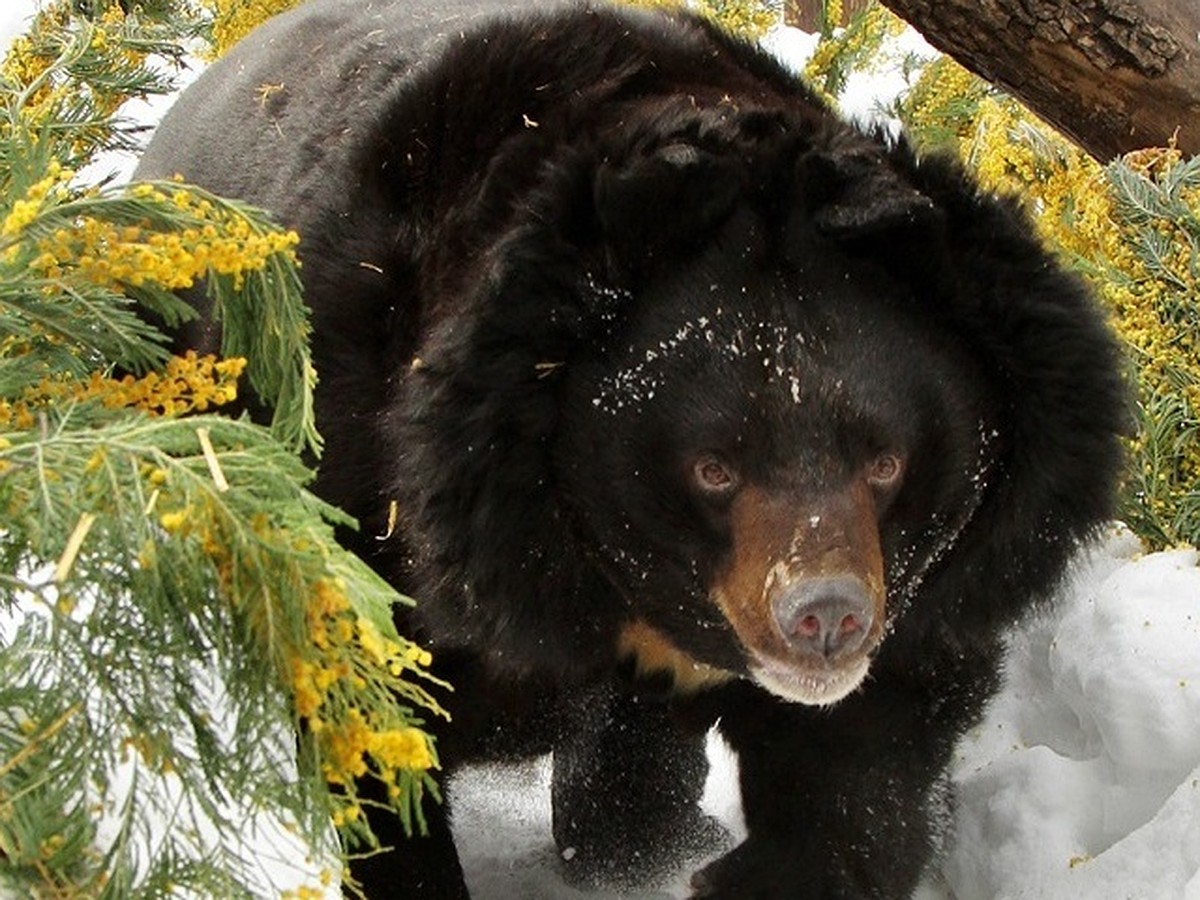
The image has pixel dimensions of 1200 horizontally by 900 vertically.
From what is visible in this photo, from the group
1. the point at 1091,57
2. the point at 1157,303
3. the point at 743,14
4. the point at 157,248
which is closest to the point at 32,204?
the point at 157,248

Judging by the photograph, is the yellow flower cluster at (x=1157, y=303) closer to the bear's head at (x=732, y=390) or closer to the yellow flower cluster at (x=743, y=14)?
the bear's head at (x=732, y=390)

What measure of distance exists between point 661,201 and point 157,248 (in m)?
1.02

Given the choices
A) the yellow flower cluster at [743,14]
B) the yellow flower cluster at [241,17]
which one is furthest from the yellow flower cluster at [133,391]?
the yellow flower cluster at [743,14]

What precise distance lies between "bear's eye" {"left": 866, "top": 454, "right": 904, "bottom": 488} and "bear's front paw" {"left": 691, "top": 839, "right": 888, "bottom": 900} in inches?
41.2

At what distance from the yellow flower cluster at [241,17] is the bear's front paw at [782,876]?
5.03 metres

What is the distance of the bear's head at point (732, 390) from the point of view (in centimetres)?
333

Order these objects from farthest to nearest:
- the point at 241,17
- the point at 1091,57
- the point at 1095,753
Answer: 1. the point at 241,17
2. the point at 1091,57
3. the point at 1095,753

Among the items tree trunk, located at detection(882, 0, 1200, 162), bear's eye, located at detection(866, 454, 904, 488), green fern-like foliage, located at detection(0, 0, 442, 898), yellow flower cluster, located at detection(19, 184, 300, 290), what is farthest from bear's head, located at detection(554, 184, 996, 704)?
tree trunk, located at detection(882, 0, 1200, 162)

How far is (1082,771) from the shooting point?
458 cm

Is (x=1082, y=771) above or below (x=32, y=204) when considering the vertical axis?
below

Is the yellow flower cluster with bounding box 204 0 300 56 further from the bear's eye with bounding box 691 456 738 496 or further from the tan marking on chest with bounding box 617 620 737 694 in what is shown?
the bear's eye with bounding box 691 456 738 496

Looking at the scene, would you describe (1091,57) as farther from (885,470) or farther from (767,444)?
(767,444)

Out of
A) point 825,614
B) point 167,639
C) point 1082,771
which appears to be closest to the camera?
point 167,639

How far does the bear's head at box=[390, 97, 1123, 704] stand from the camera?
3.33 meters
